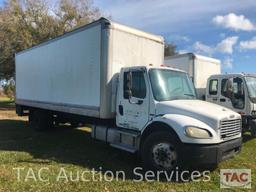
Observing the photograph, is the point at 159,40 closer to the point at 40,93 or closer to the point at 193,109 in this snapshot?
the point at 193,109

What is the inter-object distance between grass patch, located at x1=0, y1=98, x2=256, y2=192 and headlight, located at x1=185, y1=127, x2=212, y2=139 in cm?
101

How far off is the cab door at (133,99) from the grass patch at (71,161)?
1093 millimetres

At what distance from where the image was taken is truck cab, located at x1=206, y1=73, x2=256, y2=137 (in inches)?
397

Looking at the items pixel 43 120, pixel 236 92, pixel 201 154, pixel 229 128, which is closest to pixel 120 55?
pixel 229 128

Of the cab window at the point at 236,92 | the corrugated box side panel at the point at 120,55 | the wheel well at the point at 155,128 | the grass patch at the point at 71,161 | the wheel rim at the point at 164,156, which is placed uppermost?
the corrugated box side panel at the point at 120,55

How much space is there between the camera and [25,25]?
90.3 ft

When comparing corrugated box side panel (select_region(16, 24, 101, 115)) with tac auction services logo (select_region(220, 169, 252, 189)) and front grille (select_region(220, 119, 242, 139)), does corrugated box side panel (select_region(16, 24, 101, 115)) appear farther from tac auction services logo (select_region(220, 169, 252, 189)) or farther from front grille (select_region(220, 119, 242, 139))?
tac auction services logo (select_region(220, 169, 252, 189))

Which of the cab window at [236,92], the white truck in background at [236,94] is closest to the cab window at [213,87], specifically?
the white truck in background at [236,94]

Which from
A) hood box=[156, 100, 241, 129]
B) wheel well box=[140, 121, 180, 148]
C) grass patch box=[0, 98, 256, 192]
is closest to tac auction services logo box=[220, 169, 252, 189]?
grass patch box=[0, 98, 256, 192]

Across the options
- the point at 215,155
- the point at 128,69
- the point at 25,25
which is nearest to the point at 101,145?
the point at 128,69

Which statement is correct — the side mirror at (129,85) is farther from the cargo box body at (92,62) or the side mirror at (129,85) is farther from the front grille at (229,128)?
the front grille at (229,128)

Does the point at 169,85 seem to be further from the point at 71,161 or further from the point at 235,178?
the point at 71,161

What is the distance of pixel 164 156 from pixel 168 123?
2.43 ft

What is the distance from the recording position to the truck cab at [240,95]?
397 inches
